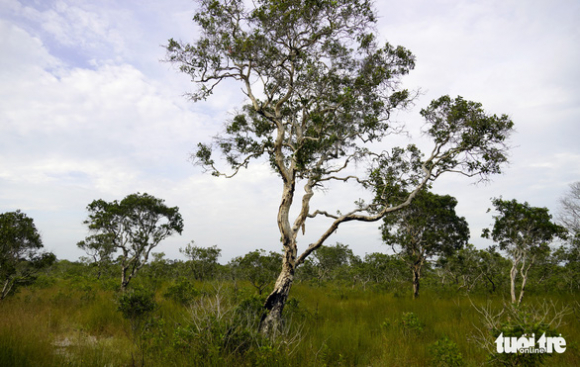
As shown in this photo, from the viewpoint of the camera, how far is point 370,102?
1109 cm

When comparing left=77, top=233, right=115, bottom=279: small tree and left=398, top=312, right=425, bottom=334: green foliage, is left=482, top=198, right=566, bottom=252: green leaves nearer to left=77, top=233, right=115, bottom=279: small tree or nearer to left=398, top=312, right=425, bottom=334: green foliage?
left=398, top=312, right=425, bottom=334: green foliage

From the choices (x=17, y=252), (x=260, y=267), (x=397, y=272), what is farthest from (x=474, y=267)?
(x=17, y=252)

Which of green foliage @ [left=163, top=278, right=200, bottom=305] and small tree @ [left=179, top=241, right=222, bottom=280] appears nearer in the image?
green foliage @ [left=163, top=278, right=200, bottom=305]

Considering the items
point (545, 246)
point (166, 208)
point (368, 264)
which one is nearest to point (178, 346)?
point (545, 246)

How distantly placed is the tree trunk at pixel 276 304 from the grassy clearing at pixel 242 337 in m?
0.59

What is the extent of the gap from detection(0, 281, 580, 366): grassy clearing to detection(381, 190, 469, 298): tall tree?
465 cm

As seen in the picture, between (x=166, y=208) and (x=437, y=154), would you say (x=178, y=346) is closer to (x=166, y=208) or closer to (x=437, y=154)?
(x=437, y=154)

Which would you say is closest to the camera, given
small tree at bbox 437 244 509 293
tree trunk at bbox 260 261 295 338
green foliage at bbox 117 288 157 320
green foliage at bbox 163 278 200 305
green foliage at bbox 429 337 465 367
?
green foliage at bbox 429 337 465 367

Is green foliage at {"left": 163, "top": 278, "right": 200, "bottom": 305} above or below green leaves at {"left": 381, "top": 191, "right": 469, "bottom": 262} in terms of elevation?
below

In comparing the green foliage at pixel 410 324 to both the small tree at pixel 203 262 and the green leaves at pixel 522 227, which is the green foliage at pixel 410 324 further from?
the small tree at pixel 203 262

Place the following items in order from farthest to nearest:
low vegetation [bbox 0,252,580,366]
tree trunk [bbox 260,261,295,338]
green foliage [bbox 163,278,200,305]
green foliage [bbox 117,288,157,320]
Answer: green foliage [bbox 163,278,200,305] < tree trunk [bbox 260,261,295,338] < green foliage [bbox 117,288,157,320] < low vegetation [bbox 0,252,580,366]

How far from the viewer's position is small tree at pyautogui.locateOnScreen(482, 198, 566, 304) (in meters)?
9.33

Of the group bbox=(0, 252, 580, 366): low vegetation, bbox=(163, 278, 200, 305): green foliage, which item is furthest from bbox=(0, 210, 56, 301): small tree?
bbox=(163, 278, 200, 305): green foliage

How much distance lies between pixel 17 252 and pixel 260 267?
10.3 m
